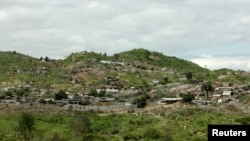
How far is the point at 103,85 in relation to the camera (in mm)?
176250

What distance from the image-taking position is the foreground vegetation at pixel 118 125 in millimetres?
75438

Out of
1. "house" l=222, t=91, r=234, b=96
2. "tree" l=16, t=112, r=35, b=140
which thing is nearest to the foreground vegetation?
"tree" l=16, t=112, r=35, b=140

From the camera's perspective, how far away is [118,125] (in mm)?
86250

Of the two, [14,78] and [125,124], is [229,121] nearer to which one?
[125,124]

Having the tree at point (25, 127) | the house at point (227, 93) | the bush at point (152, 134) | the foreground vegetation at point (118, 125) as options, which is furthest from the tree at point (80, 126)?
the house at point (227, 93)

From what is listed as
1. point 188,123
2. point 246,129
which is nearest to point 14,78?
point 188,123

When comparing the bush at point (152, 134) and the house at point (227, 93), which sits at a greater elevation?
the house at point (227, 93)

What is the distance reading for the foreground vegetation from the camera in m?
75.4

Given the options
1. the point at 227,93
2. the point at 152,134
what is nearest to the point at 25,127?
the point at 152,134

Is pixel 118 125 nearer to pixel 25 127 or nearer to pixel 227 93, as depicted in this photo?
pixel 25 127

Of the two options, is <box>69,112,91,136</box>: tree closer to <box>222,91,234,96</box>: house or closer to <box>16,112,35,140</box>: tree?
<box>16,112,35,140</box>: tree

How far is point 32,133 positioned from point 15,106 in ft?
109

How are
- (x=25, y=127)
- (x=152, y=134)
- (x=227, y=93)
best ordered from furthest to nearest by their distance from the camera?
(x=227, y=93) < (x=25, y=127) < (x=152, y=134)

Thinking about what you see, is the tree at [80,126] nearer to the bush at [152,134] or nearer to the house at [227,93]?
the bush at [152,134]
